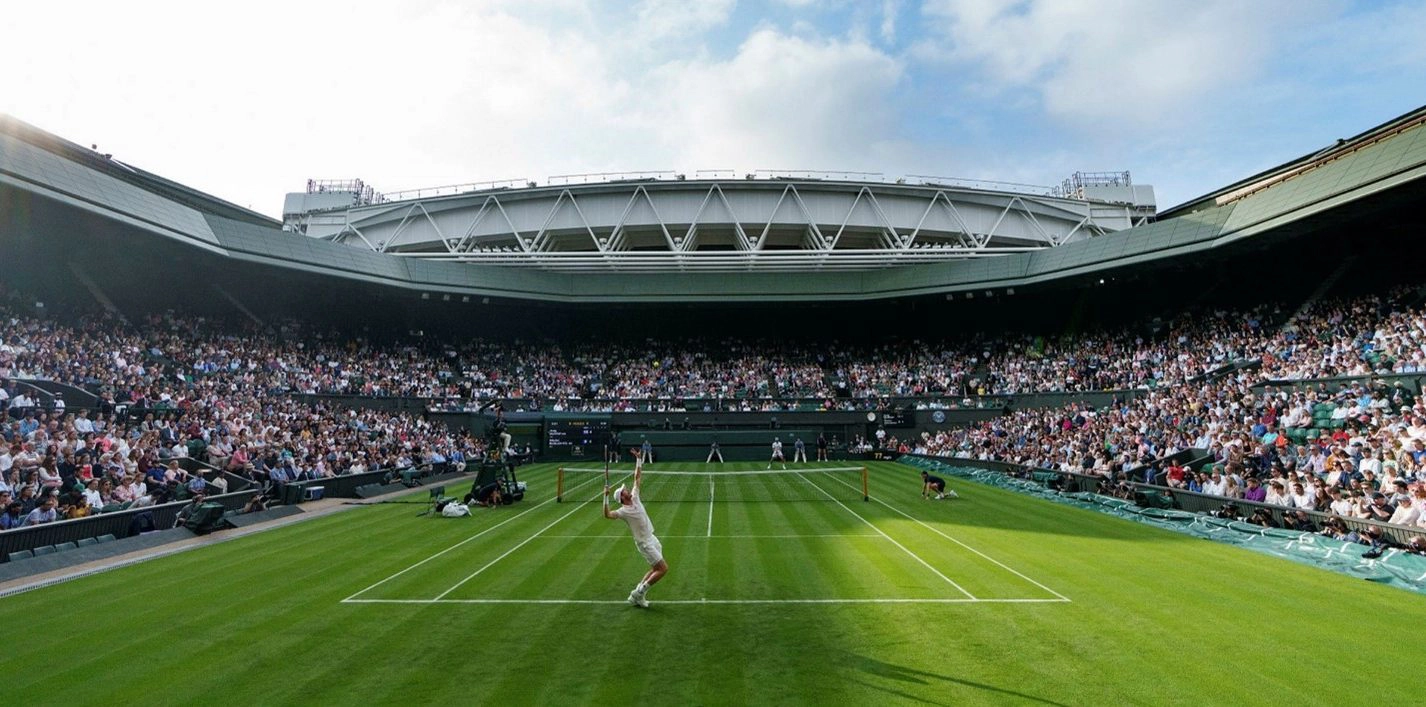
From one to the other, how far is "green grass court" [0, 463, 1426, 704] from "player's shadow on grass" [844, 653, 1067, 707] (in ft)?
0.11

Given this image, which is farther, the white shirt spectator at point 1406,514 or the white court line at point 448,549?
the white shirt spectator at point 1406,514

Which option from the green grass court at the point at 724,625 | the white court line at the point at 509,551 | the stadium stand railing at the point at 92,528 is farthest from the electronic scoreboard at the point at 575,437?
the green grass court at the point at 724,625

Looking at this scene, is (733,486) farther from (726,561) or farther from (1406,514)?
(1406,514)

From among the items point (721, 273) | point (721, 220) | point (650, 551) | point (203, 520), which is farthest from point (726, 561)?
point (721, 220)

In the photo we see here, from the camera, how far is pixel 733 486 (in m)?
27.5

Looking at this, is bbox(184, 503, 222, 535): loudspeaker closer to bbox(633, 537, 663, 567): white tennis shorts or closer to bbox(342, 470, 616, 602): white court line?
bbox(342, 470, 616, 602): white court line

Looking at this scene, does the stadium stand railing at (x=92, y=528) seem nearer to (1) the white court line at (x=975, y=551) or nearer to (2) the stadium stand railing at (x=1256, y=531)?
(1) the white court line at (x=975, y=551)

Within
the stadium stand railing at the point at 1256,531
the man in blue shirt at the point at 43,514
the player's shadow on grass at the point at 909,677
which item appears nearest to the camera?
the player's shadow on grass at the point at 909,677

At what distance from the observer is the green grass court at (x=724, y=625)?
709 cm

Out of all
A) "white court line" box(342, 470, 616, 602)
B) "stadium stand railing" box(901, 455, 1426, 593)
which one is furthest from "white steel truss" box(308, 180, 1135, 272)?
"white court line" box(342, 470, 616, 602)

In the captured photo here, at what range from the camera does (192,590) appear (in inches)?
451

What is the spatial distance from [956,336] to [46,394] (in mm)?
52462

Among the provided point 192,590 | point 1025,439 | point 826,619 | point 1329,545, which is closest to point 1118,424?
point 1025,439

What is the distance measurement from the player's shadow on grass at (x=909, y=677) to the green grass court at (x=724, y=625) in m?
0.03
